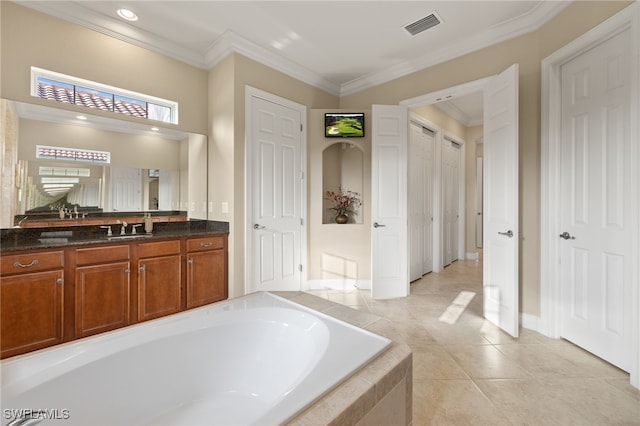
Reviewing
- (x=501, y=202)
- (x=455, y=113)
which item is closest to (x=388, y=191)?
(x=501, y=202)

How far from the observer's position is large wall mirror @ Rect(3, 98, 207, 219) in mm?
2324

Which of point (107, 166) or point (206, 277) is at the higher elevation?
point (107, 166)

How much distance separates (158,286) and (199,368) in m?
1.47

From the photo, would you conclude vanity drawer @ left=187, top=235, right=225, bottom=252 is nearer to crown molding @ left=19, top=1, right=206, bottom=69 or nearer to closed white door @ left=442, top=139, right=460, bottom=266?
crown molding @ left=19, top=1, right=206, bottom=69

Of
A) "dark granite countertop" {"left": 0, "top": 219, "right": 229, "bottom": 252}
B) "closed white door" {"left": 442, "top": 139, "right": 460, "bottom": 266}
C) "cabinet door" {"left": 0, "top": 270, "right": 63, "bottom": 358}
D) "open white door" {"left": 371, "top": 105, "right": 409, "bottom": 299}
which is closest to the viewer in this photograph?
"cabinet door" {"left": 0, "top": 270, "right": 63, "bottom": 358}

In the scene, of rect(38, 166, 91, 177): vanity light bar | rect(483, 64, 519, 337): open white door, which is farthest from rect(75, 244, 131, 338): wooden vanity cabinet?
rect(483, 64, 519, 337): open white door

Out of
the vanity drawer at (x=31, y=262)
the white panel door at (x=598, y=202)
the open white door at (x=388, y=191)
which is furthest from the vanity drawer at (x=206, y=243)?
the white panel door at (x=598, y=202)

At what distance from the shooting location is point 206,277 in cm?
288

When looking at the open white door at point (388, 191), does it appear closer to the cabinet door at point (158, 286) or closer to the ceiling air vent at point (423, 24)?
the ceiling air vent at point (423, 24)

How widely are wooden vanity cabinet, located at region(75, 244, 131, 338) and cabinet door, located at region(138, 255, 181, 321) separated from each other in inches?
4.2

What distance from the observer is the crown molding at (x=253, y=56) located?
9.32ft

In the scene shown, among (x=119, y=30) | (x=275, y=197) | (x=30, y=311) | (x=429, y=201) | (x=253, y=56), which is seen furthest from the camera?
(x=429, y=201)

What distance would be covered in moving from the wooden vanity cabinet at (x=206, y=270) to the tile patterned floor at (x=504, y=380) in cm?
185

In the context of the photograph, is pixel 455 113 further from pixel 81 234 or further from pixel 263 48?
pixel 81 234
